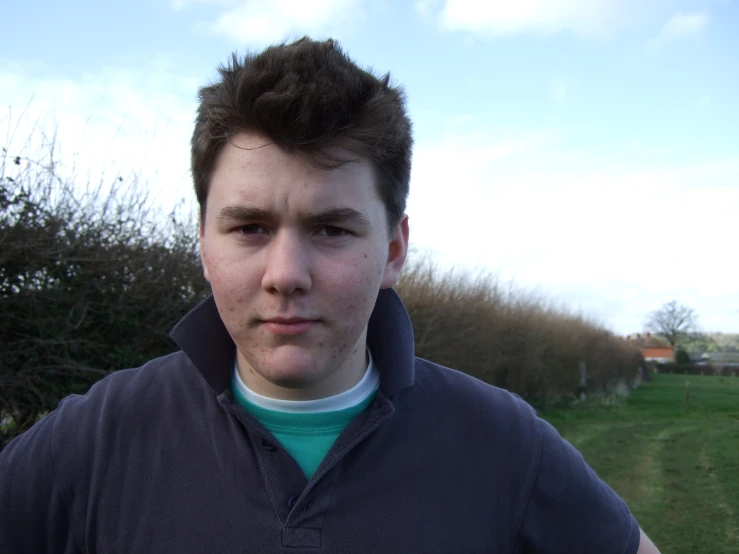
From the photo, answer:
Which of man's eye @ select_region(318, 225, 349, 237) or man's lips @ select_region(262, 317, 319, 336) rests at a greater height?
man's eye @ select_region(318, 225, 349, 237)

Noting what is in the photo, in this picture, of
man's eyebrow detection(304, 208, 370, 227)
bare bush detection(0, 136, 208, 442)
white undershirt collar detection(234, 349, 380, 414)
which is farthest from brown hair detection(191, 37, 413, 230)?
bare bush detection(0, 136, 208, 442)

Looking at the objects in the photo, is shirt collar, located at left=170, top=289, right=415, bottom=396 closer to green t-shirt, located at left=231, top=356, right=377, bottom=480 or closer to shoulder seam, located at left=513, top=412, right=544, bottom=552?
green t-shirt, located at left=231, top=356, right=377, bottom=480

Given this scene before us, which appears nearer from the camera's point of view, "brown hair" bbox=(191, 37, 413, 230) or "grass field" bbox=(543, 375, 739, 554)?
"brown hair" bbox=(191, 37, 413, 230)

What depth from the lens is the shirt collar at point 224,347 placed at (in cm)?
177

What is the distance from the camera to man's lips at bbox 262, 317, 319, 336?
156 cm

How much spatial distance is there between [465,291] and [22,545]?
41.8ft

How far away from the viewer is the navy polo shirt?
1525 mm

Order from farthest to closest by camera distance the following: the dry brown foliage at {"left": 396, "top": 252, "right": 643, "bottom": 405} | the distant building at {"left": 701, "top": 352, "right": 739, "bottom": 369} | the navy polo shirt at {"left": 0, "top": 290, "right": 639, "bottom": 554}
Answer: the distant building at {"left": 701, "top": 352, "right": 739, "bottom": 369} < the dry brown foliage at {"left": 396, "top": 252, "right": 643, "bottom": 405} < the navy polo shirt at {"left": 0, "top": 290, "right": 639, "bottom": 554}

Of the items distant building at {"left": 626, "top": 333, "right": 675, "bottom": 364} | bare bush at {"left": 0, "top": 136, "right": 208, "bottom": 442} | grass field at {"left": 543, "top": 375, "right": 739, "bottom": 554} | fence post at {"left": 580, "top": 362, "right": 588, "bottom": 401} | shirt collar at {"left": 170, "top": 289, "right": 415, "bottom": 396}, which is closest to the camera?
shirt collar at {"left": 170, "top": 289, "right": 415, "bottom": 396}

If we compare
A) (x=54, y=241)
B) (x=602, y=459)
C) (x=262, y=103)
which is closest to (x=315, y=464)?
(x=262, y=103)

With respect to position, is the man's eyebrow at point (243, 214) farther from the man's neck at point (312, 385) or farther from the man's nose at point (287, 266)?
the man's neck at point (312, 385)

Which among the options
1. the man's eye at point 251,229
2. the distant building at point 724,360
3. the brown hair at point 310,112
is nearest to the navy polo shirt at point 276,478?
the man's eye at point 251,229

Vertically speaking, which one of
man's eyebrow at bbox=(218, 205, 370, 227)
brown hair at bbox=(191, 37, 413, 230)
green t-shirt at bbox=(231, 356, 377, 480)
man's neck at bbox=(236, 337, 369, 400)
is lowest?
green t-shirt at bbox=(231, 356, 377, 480)

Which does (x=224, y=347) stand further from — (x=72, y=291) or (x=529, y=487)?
(x=72, y=291)
